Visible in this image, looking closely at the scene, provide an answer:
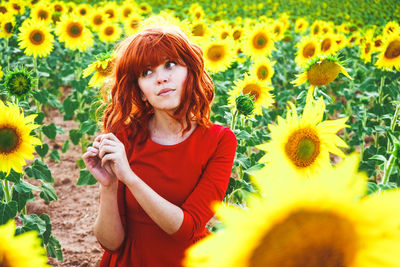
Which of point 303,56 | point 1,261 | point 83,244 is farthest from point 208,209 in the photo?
point 303,56

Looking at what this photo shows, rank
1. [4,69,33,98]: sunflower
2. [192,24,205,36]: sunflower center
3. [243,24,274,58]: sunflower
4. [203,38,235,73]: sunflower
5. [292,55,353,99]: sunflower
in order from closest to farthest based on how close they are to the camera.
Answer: [292,55,353,99]: sunflower < [4,69,33,98]: sunflower < [203,38,235,73]: sunflower < [243,24,274,58]: sunflower < [192,24,205,36]: sunflower center

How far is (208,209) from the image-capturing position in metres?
1.37

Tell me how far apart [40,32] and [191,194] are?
2.86 metres

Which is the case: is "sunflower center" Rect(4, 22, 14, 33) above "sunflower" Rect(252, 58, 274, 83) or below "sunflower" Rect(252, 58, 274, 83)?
above

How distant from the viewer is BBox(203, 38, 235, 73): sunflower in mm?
3219

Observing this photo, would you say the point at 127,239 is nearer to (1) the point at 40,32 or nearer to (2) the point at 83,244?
(2) the point at 83,244

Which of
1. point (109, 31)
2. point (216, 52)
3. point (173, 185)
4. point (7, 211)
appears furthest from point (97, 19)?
point (173, 185)

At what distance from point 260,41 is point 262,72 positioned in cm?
94

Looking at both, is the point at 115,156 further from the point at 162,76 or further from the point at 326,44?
the point at 326,44

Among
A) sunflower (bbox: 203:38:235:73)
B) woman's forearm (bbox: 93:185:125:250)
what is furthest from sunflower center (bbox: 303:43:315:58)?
woman's forearm (bbox: 93:185:125:250)

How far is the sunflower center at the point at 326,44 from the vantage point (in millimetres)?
3518

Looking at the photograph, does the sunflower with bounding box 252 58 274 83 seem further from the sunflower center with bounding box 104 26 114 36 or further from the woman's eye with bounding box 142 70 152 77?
the sunflower center with bounding box 104 26 114 36

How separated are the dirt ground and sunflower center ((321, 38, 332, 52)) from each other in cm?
261

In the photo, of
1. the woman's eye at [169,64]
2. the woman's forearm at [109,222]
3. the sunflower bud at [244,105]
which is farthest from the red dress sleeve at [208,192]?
the sunflower bud at [244,105]
